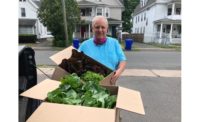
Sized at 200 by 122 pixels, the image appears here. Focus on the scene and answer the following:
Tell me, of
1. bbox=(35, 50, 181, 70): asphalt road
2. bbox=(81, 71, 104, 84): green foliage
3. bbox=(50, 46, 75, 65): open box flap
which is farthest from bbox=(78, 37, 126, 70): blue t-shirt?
bbox=(35, 50, 181, 70): asphalt road

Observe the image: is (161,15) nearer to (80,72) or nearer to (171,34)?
(171,34)

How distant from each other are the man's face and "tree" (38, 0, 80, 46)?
17534 mm

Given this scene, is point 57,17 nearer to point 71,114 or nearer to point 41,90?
point 41,90

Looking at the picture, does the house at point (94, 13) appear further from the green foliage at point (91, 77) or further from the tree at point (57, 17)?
the green foliage at point (91, 77)

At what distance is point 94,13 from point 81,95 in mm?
32956

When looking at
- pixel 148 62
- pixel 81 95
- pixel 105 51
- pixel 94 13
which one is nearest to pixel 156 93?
pixel 105 51

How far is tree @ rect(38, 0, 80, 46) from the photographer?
20188mm

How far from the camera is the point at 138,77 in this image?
329 inches

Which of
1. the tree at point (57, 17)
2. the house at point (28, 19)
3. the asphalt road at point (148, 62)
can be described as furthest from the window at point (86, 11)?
the asphalt road at point (148, 62)

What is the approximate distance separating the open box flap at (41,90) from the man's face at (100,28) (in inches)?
40.7

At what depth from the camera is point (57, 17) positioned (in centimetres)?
2000

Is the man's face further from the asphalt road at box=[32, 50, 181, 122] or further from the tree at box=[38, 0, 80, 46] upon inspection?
the tree at box=[38, 0, 80, 46]

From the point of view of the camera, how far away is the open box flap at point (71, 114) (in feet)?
5.37

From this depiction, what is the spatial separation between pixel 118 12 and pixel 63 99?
120 ft
